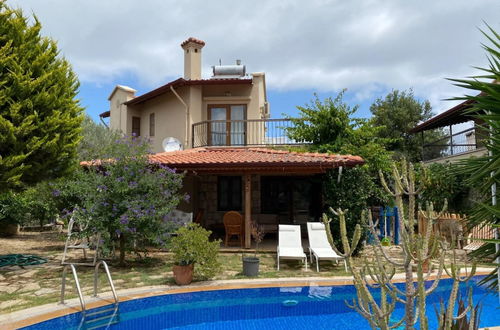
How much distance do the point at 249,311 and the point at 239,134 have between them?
437 inches

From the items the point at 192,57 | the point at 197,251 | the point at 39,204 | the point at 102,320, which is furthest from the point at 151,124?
the point at 102,320

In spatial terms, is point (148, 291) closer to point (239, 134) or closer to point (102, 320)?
point (102, 320)

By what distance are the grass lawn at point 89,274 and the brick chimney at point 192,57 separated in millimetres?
11228

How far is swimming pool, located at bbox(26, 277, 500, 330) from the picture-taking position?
6.16 meters

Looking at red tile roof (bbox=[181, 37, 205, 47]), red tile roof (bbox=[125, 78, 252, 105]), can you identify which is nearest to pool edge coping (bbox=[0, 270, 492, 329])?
red tile roof (bbox=[125, 78, 252, 105])

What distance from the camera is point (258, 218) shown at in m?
15.5

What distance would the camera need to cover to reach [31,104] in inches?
328

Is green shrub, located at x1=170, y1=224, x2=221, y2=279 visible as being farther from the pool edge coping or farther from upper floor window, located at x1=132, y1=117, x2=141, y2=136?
upper floor window, located at x1=132, y1=117, x2=141, y2=136

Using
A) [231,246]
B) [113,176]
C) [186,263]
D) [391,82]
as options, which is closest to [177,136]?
[231,246]

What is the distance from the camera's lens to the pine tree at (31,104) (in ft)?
26.3

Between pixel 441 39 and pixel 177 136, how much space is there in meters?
12.7

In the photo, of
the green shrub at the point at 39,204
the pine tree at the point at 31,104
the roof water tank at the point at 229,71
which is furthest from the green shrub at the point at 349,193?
the roof water tank at the point at 229,71

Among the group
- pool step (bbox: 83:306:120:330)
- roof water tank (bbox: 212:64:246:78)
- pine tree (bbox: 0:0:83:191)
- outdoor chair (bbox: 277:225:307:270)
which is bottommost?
pool step (bbox: 83:306:120:330)

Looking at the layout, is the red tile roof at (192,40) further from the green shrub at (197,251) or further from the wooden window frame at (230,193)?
the green shrub at (197,251)
